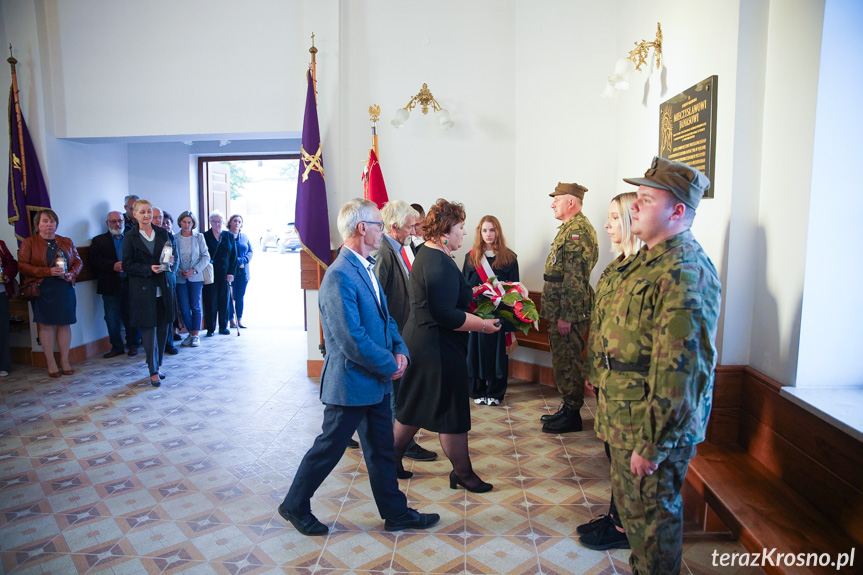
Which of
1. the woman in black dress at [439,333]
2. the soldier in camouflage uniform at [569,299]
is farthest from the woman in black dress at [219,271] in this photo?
the woman in black dress at [439,333]

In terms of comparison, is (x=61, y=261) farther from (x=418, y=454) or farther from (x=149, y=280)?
(x=418, y=454)

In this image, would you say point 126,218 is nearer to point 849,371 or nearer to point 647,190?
point 647,190

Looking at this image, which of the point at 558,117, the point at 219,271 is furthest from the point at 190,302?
the point at 558,117

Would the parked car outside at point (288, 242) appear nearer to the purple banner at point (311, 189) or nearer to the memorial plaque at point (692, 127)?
the purple banner at point (311, 189)

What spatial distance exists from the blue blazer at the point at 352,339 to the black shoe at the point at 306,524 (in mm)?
652

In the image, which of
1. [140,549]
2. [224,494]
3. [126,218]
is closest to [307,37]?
[126,218]

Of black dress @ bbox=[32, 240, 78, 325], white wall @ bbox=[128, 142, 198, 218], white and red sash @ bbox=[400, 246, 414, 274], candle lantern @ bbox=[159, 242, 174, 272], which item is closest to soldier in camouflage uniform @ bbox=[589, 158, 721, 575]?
white and red sash @ bbox=[400, 246, 414, 274]

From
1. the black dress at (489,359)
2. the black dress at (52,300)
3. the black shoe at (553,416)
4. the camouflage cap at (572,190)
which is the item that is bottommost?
the black shoe at (553,416)

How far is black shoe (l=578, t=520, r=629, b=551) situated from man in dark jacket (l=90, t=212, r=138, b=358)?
562 centimetres

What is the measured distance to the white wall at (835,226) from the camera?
7.98ft

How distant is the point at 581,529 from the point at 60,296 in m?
5.38

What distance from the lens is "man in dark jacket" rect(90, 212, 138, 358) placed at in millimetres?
6469

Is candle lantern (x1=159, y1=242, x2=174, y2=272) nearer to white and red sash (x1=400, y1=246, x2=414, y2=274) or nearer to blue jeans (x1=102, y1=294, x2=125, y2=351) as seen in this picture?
blue jeans (x1=102, y1=294, x2=125, y2=351)

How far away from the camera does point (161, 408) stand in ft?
16.0
